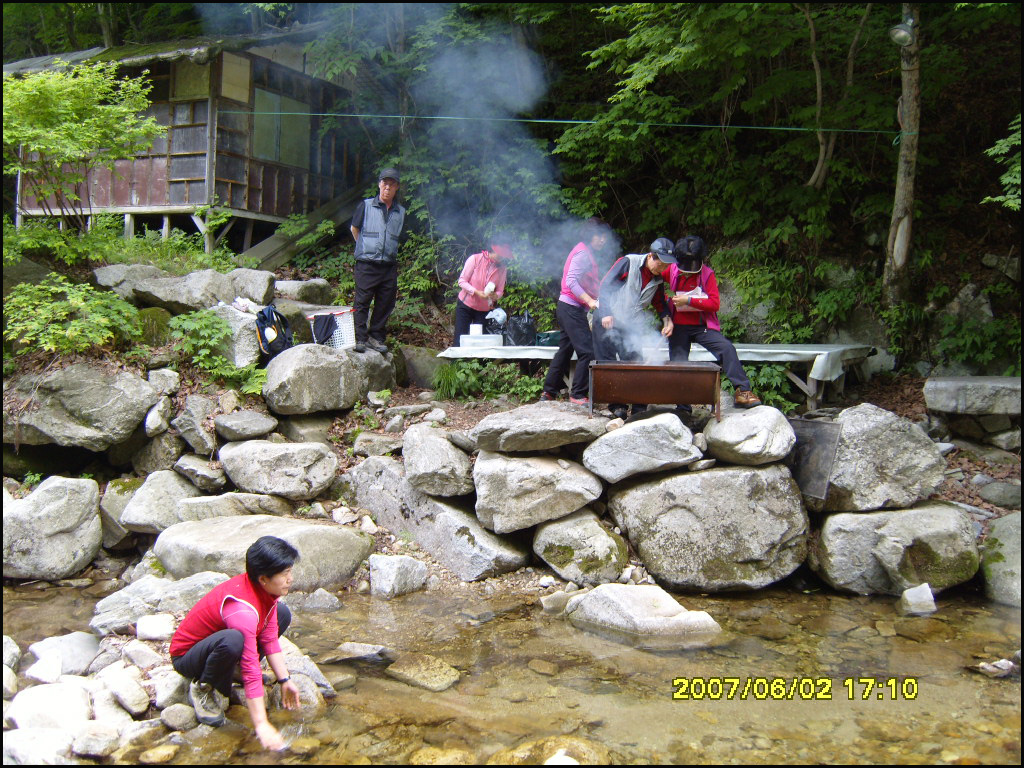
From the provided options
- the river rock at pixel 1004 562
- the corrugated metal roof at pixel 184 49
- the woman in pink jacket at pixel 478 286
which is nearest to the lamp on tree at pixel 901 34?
the woman in pink jacket at pixel 478 286

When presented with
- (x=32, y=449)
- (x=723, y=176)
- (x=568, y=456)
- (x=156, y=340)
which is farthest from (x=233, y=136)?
(x=568, y=456)

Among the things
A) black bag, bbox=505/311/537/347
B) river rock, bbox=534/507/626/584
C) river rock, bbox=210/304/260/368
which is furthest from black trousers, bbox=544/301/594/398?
river rock, bbox=210/304/260/368

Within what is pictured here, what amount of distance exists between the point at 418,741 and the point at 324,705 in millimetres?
717

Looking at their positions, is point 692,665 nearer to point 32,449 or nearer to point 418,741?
point 418,741

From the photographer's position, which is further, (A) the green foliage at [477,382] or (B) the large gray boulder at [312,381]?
(A) the green foliage at [477,382]

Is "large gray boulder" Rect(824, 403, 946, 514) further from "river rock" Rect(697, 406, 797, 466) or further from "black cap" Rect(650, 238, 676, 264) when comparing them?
"black cap" Rect(650, 238, 676, 264)

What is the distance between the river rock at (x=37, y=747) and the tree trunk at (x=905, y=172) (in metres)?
9.62

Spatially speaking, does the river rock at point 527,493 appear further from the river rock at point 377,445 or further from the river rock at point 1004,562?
the river rock at point 1004,562

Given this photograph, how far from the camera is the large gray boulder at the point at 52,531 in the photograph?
6672 millimetres

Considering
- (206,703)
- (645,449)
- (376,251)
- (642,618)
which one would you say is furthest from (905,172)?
(206,703)

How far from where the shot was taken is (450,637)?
5.39 m

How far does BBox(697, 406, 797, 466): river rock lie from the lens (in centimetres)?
636

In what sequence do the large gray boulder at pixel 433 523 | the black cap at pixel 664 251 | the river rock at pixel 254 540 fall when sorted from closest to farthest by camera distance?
the river rock at pixel 254 540 < the large gray boulder at pixel 433 523 < the black cap at pixel 664 251

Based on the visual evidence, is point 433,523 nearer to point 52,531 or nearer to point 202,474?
point 202,474
